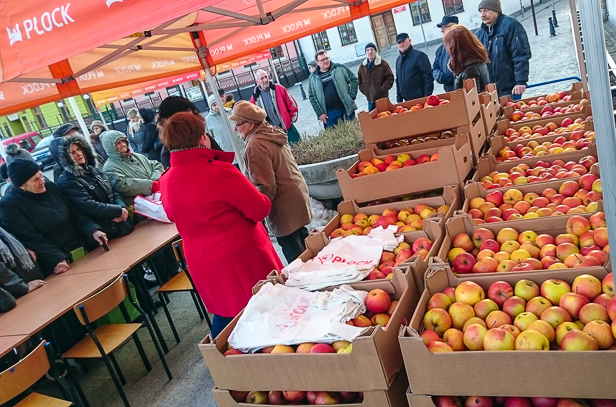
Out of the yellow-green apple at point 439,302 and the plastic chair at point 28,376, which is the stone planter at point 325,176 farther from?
the yellow-green apple at point 439,302

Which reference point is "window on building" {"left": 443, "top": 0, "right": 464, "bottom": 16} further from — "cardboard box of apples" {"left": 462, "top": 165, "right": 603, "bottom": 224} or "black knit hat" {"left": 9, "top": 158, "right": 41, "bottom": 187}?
"cardboard box of apples" {"left": 462, "top": 165, "right": 603, "bottom": 224}

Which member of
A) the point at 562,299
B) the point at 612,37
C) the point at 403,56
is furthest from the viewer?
the point at 612,37

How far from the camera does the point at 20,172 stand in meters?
4.03

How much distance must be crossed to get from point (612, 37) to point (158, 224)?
10819 mm

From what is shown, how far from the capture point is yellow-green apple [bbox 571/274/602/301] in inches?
65.4

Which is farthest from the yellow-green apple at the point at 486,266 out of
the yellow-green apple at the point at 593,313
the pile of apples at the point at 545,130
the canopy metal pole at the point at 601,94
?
the pile of apples at the point at 545,130

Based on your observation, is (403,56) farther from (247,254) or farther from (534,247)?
(534,247)

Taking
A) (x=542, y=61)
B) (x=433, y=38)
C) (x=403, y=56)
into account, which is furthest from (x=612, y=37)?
(x=433, y=38)

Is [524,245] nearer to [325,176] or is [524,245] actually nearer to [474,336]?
[474,336]

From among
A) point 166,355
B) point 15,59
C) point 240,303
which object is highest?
point 15,59

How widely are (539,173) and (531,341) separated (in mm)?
1715

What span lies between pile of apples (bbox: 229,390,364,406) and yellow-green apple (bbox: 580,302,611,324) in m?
0.83

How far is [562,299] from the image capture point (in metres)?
1.68

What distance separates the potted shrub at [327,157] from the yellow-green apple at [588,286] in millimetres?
4126
